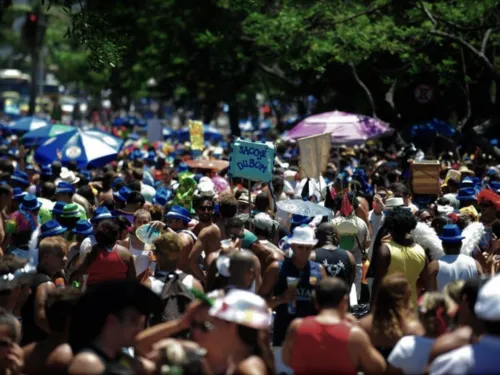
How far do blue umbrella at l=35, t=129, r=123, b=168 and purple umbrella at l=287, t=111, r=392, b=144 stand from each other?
395 cm

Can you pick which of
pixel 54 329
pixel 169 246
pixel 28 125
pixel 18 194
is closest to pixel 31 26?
pixel 28 125

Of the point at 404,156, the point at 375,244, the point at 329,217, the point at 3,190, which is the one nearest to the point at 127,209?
the point at 3,190

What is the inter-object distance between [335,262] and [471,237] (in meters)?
1.80

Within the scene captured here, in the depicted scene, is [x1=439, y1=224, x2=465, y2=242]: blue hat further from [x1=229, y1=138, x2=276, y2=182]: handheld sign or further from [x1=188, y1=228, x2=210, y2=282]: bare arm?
[x1=229, y1=138, x2=276, y2=182]: handheld sign

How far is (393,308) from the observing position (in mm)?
6328

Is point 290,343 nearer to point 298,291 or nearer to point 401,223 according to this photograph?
point 298,291

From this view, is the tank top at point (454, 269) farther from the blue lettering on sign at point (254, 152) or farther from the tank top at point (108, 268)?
the blue lettering on sign at point (254, 152)

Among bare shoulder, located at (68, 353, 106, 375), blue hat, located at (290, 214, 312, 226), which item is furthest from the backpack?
blue hat, located at (290, 214, 312, 226)

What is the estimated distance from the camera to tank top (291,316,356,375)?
18.6ft

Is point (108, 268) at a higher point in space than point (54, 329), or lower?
lower

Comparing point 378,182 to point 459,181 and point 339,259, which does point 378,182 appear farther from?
point 339,259

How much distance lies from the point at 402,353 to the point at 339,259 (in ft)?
7.94

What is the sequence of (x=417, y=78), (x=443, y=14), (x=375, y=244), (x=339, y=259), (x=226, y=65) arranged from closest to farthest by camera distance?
(x=339, y=259) → (x=375, y=244) → (x=443, y=14) → (x=417, y=78) → (x=226, y=65)

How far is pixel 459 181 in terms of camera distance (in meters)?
14.1
